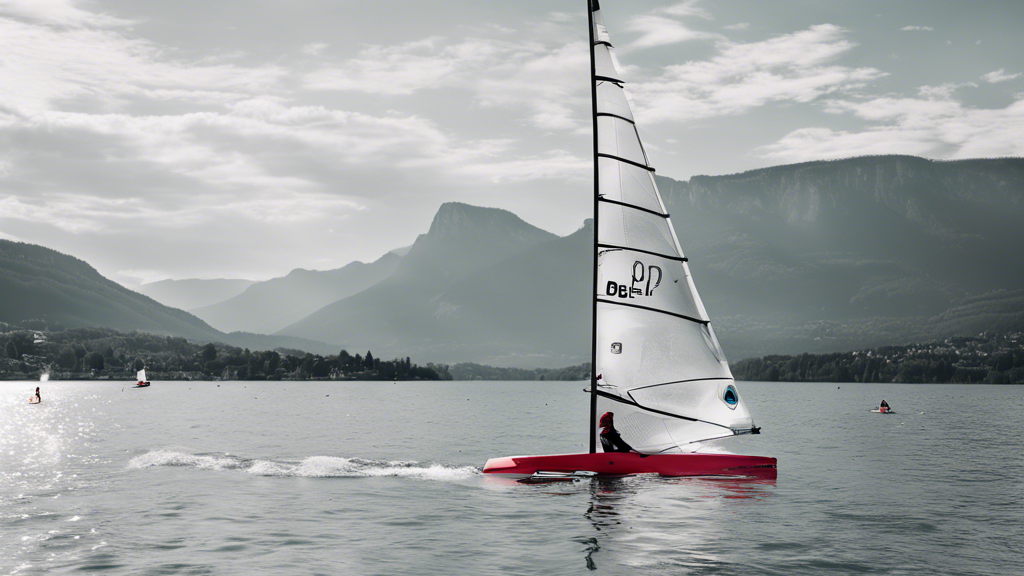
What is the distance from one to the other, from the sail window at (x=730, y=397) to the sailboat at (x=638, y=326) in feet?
0.10

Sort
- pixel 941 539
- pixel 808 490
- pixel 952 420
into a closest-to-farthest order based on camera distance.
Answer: pixel 941 539, pixel 808 490, pixel 952 420

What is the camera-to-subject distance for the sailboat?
26.7 metres

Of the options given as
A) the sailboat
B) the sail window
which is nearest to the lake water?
the sailboat

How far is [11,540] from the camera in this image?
865 inches

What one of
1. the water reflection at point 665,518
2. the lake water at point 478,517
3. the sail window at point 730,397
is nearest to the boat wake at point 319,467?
the lake water at point 478,517

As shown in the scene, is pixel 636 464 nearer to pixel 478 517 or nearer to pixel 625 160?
pixel 478 517

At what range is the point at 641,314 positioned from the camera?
27.2 m

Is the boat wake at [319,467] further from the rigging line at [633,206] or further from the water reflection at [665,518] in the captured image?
the rigging line at [633,206]

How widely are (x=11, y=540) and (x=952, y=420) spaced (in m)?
84.8

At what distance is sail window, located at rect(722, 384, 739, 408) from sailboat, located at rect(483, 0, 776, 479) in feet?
0.10

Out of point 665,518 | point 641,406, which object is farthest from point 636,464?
point 665,518

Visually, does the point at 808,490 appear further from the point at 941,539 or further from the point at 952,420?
the point at 952,420

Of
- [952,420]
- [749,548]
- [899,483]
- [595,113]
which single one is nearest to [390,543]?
[749,548]

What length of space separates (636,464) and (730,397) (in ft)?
11.8
